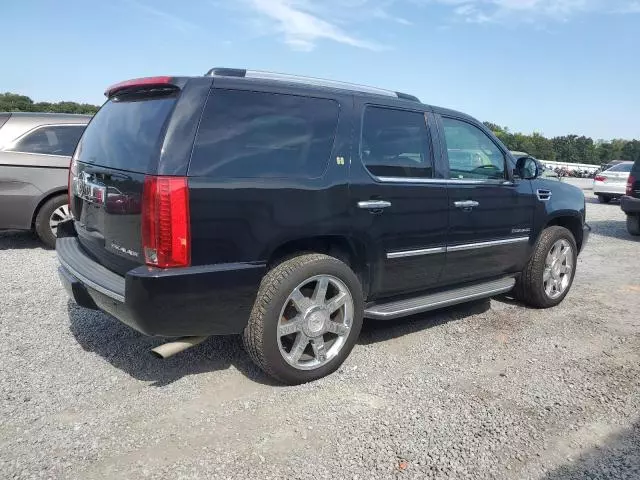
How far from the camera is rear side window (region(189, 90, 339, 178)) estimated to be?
9.87 feet

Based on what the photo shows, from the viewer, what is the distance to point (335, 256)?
3631 millimetres

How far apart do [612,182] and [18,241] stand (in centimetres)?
1643

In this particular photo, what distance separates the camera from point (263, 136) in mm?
3230

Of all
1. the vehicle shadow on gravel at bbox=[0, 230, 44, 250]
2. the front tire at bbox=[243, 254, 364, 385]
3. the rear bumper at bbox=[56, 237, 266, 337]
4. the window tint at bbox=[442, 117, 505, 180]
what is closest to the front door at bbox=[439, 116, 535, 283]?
the window tint at bbox=[442, 117, 505, 180]

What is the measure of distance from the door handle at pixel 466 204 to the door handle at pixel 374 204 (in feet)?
2.62

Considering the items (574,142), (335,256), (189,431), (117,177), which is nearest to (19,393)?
(189,431)

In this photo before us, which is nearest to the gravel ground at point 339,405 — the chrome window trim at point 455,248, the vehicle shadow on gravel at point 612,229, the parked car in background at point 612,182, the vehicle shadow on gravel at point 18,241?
the chrome window trim at point 455,248

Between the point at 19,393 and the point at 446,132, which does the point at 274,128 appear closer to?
the point at 446,132

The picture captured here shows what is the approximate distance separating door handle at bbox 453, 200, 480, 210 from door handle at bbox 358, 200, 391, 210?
798mm

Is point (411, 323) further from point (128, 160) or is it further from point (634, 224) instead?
point (634, 224)

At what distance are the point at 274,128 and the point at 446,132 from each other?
1.65m

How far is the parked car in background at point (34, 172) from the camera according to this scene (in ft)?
22.0

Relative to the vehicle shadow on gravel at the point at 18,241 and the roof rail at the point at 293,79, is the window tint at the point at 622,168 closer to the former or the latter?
the roof rail at the point at 293,79

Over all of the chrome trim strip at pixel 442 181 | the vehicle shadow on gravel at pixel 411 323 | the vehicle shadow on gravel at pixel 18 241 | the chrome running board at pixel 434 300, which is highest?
the chrome trim strip at pixel 442 181
